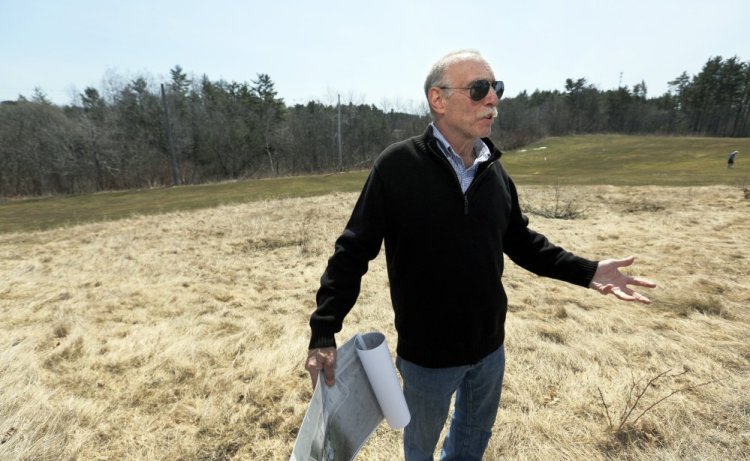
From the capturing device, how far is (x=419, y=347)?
5.61ft

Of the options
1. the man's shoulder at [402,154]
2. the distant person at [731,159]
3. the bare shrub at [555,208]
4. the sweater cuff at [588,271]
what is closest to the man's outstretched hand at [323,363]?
the man's shoulder at [402,154]

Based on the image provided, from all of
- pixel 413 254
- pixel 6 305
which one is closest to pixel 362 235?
pixel 413 254

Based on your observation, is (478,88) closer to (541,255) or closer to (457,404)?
(541,255)

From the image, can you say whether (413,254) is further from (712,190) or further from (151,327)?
(712,190)

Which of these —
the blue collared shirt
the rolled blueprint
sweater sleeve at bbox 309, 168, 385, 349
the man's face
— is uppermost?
the man's face

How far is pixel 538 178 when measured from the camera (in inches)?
822

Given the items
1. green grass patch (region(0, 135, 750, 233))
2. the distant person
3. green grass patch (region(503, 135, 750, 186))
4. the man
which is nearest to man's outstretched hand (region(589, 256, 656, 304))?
the man

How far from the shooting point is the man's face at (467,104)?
1.64 meters

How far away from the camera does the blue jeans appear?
1.76 metres

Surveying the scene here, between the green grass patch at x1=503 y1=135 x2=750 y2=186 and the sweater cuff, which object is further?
the green grass patch at x1=503 y1=135 x2=750 y2=186

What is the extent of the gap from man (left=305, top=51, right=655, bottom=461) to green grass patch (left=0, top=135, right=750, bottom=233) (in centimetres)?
1364

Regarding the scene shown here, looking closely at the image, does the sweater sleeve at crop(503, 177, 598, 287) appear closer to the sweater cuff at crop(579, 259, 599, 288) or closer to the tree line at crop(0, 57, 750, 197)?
the sweater cuff at crop(579, 259, 599, 288)

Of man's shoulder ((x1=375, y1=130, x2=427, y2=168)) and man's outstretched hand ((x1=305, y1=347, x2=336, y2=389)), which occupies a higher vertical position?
man's shoulder ((x1=375, y1=130, x2=427, y2=168))

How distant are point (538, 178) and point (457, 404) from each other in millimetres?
21098
